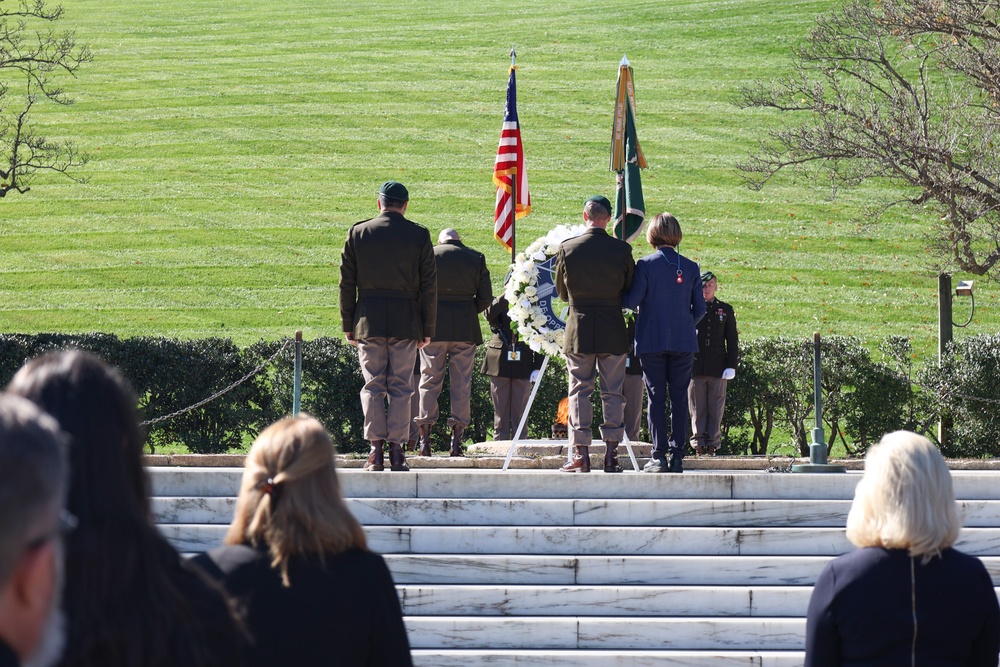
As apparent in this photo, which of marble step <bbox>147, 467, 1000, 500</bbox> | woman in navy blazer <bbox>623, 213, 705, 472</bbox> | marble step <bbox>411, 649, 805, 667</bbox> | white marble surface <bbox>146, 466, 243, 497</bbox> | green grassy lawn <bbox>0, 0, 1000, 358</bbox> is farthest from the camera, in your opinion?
green grassy lawn <bbox>0, 0, 1000, 358</bbox>

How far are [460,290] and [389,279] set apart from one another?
2.70m

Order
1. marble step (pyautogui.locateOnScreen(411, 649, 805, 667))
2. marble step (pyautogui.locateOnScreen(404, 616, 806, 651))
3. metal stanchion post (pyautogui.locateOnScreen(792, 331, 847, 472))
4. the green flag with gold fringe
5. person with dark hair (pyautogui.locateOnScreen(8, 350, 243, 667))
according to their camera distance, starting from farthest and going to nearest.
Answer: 1. the green flag with gold fringe
2. metal stanchion post (pyautogui.locateOnScreen(792, 331, 847, 472))
3. marble step (pyautogui.locateOnScreen(404, 616, 806, 651))
4. marble step (pyautogui.locateOnScreen(411, 649, 805, 667))
5. person with dark hair (pyautogui.locateOnScreen(8, 350, 243, 667))

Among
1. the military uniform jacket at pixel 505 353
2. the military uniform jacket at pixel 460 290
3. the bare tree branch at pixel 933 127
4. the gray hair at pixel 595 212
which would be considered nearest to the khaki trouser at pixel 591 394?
the gray hair at pixel 595 212

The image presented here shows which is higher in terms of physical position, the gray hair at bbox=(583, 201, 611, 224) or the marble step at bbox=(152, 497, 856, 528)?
the gray hair at bbox=(583, 201, 611, 224)

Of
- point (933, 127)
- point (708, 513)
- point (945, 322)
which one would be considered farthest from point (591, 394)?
point (933, 127)

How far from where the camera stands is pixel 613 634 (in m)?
7.85

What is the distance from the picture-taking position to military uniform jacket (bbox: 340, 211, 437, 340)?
1050 centimetres

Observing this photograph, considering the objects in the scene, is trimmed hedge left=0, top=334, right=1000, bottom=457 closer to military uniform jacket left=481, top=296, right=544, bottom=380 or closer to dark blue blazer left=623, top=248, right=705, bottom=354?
military uniform jacket left=481, top=296, right=544, bottom=380

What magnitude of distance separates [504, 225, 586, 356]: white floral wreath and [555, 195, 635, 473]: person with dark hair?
962 millimetres

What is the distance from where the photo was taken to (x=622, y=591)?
8164 mm

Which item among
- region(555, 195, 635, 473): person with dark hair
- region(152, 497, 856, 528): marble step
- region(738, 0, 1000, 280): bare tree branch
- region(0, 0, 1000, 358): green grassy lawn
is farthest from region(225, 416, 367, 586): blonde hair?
region(0, 0, 1000, 358): green grassy lawn

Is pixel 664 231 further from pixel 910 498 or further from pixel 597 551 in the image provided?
pixel 910 498

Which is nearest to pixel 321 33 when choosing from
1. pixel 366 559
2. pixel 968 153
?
pixel 968 153

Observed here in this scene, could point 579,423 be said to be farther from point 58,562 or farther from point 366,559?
point 58,562
